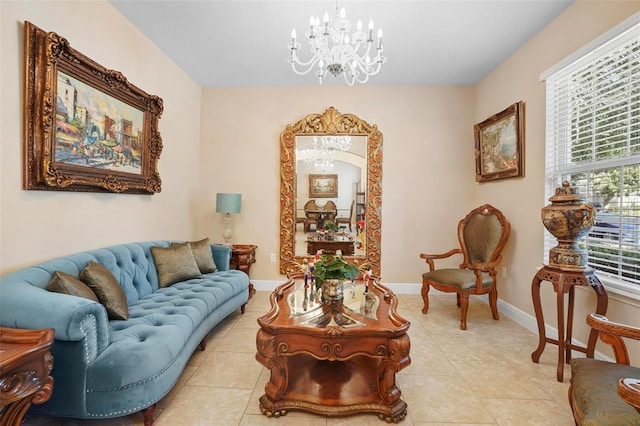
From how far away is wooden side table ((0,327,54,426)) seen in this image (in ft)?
3.46

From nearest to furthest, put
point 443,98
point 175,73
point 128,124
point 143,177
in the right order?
1. point 128,124
2. point 143,177
3. point 175,73
4. point 443,98

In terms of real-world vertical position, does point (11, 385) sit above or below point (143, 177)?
below

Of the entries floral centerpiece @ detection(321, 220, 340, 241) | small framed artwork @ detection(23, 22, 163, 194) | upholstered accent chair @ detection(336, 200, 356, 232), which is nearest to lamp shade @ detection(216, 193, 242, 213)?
small framed artwork @ detection(23, 22, 163, 194)

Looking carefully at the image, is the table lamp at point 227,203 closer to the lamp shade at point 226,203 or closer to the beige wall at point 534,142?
the lamp shade at point 226,203

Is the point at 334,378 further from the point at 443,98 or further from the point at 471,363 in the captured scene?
the point at 443,98

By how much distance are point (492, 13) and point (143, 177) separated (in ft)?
12.0

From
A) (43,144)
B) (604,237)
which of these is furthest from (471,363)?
(43,144)

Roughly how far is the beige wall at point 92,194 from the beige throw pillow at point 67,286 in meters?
0.41

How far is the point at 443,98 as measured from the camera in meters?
4.05

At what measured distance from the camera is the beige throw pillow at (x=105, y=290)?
72.6 inches

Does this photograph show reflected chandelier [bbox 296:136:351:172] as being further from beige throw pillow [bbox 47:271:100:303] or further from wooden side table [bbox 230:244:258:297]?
beige throw pillow [bbox 47:271:100:303]

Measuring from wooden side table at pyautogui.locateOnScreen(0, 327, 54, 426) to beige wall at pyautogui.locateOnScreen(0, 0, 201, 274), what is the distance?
34.6 inches

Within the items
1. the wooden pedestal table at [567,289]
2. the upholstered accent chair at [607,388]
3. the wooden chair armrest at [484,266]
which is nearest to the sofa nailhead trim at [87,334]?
the upholstered accent chair at [607,388]

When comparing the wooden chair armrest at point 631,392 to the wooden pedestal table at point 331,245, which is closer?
the wooden chair armrest at point 631,392
